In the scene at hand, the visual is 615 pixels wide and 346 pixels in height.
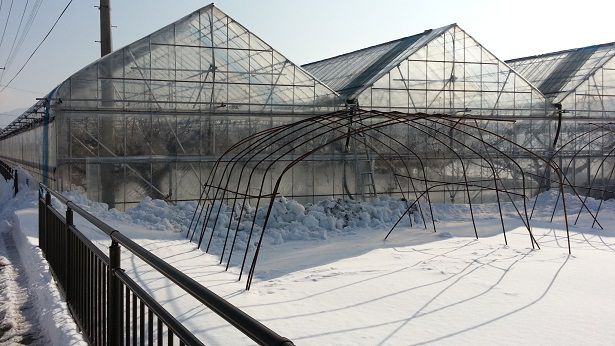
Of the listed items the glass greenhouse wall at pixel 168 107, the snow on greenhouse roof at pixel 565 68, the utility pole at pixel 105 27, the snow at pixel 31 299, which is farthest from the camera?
the snow on greenhouse roof at pixel 565 68

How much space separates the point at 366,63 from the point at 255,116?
6.48 metres

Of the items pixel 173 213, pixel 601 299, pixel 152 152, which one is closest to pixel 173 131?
pixel 152 152

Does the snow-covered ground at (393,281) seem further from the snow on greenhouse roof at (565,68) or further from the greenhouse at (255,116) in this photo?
the snow on greenhouse roof at (565,68)

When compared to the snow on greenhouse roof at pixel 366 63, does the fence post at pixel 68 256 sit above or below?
below

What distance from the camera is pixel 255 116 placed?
57.8 feet

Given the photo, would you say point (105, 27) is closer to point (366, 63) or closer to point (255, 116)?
point (255, 116)

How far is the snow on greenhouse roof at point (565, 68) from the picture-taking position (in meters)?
21.5

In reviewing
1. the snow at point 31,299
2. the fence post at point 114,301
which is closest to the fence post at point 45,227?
the snow at point 31,299

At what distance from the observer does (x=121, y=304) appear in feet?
11.0

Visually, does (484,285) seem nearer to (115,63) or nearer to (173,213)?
(173,213)

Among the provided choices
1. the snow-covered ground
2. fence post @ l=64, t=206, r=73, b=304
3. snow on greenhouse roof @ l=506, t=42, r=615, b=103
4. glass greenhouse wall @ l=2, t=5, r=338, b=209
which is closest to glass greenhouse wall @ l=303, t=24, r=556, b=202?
snow on greenhouse roof @ l=506, t=42, r=615, b=103

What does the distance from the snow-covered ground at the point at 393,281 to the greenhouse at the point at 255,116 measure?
2122 mm

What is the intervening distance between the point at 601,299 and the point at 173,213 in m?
9.53

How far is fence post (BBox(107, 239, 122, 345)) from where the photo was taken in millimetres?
3426
